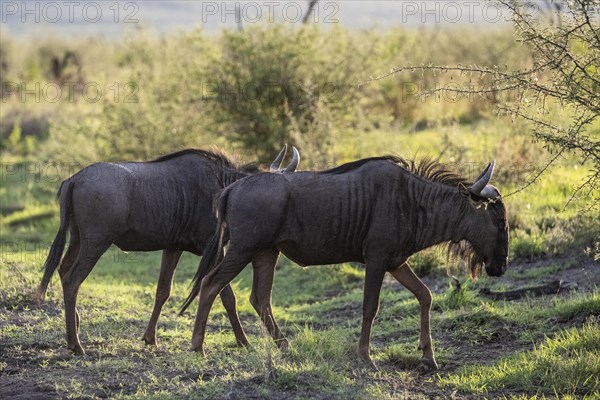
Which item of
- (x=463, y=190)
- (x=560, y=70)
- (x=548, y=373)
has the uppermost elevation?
(x=560, y=70)

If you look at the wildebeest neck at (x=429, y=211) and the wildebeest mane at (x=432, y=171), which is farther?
the wildebeest mane at (x=432, y=171)

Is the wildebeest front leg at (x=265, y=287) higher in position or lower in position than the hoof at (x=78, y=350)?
higher

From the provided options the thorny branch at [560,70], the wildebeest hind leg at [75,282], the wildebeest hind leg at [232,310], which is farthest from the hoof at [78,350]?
the thorny branch at [560,70]

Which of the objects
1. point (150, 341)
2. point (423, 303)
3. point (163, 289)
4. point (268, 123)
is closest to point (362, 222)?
point (423, 303)

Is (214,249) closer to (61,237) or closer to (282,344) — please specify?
(282,344)

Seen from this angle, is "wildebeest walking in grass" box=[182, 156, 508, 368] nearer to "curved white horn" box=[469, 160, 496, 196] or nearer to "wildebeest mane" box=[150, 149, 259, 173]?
"curved white horn" box=[469, 160, 496, 196]

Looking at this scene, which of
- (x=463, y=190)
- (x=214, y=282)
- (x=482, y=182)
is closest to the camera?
(x=482, y=182)

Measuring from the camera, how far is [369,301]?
25.4ft

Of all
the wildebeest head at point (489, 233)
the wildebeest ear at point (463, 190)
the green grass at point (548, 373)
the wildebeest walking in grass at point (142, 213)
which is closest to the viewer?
the green grass at point (548, 373)

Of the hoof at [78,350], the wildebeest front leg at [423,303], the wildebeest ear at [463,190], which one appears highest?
the wildebeest ear at [463,190]

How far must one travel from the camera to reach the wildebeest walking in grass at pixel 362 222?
7676mm

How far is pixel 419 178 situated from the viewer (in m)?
7.87

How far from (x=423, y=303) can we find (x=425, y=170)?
3.74 ft

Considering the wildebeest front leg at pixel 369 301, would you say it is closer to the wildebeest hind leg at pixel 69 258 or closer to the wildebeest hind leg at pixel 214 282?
the wildebeest hind leg at pixel 214 282
